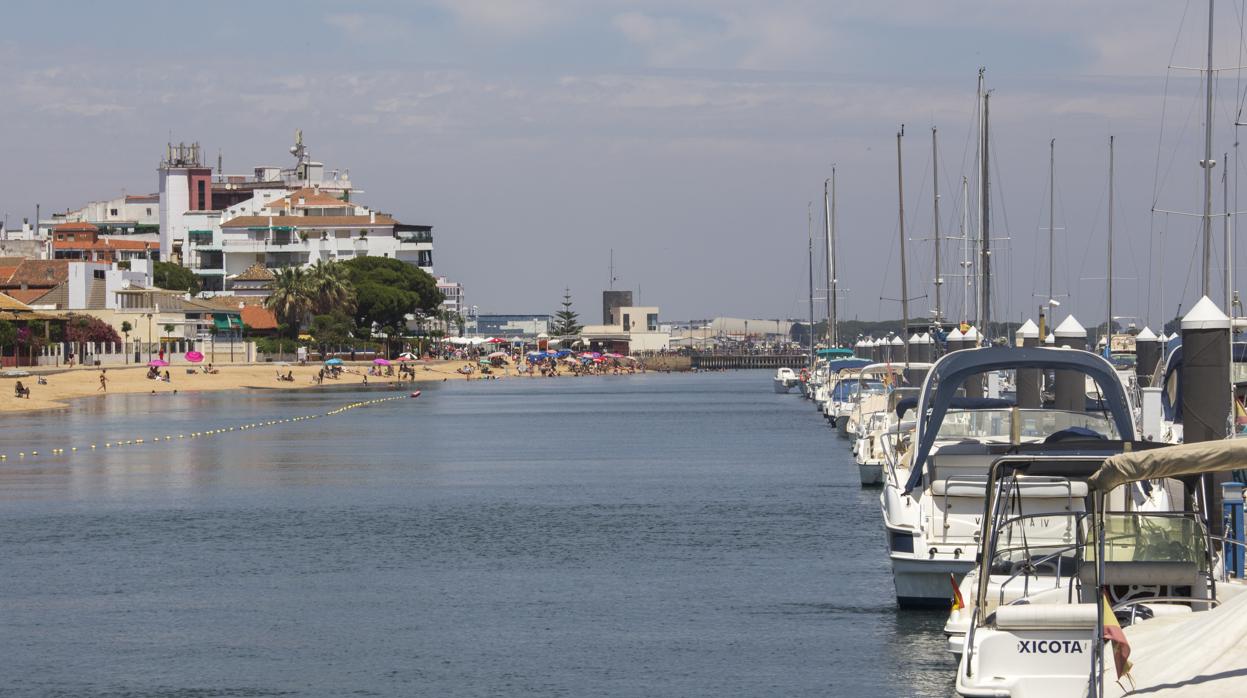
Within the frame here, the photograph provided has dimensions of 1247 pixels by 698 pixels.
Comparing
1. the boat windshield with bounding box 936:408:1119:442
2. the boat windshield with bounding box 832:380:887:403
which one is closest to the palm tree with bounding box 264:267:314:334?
the boat windshield with bounding box 832:380:887:403

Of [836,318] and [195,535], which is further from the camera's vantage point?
[836,318]

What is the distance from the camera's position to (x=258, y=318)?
161 m

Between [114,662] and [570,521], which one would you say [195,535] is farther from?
[114,662]

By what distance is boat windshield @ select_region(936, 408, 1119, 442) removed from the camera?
2970 centimetres

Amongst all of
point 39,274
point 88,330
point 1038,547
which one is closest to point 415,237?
point 39,274

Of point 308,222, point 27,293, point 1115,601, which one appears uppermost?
point 308,222

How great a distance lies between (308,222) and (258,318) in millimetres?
36014

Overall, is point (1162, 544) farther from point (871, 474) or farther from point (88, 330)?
point (88, 330)

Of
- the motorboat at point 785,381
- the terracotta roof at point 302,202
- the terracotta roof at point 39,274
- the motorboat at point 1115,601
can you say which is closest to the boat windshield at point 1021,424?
the motorboat at point 1115,601

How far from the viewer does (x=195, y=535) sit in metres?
37.3

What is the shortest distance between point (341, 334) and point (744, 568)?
128 meters

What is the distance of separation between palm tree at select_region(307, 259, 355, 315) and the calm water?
298ft

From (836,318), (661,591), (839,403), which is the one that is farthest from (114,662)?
(836,318)

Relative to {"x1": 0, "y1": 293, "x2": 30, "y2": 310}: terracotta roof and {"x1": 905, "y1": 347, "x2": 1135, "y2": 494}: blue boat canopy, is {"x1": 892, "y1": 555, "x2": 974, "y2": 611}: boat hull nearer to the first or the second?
{"x1": 905, "y1": 347, "x2": 1135, "y2": 494}: blue boat canopy
